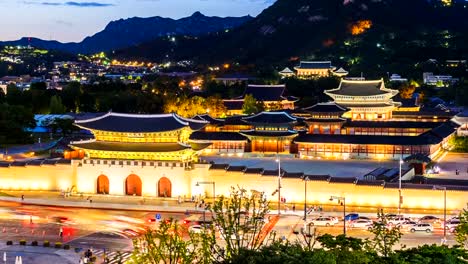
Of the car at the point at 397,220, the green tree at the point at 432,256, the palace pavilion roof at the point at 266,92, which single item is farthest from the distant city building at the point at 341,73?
the green tree at the point at 432,256

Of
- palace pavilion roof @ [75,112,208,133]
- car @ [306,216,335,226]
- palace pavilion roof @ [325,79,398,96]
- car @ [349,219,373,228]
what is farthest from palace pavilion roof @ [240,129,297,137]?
car @ [349,219,373,228]

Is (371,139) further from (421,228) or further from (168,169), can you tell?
(421,228)

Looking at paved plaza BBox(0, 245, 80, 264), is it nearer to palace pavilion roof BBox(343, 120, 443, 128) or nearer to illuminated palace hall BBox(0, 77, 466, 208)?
illuminated palace hall BBox(0, 77, 466, 208)

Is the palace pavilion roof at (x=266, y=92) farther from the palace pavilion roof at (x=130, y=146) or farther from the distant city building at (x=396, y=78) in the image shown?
the palace pavilion roof at (x=130, y=146)

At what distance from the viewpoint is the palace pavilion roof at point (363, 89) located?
85750 millimetres

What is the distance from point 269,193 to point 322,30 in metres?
135

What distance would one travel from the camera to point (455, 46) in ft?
512

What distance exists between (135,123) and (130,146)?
5.19 feet

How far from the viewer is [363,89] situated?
284ft

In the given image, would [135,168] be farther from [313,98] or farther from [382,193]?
[313,98]

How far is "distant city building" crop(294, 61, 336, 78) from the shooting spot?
427ft

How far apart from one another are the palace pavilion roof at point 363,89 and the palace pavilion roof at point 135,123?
40.5 metres

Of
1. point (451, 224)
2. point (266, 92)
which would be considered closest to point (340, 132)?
point (266, 92)

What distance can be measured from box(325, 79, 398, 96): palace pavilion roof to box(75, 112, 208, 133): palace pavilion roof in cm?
4046
